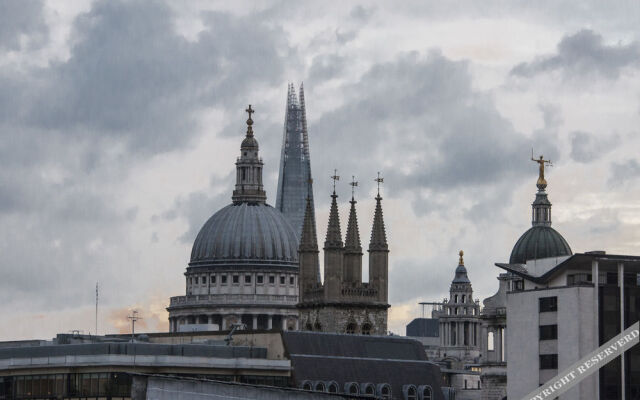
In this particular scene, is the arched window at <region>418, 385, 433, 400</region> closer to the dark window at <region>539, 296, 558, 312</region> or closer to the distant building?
the distant building

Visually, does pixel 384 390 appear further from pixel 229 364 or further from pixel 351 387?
pixel 229 364

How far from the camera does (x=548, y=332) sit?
5714 inches

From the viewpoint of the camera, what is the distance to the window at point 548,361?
143962mm

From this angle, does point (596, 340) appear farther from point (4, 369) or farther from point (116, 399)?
point (4, 369)

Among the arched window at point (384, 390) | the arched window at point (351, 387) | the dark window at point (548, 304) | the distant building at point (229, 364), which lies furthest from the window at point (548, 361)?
the arched window at point (384, 390)

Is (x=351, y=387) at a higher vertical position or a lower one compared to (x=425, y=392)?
higher

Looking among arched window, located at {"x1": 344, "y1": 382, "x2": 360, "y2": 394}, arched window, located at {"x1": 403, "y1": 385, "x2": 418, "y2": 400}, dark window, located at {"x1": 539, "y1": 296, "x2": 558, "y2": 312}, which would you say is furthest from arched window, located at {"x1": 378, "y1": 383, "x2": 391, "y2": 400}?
dark window, located at {"x1": 539, "y1": 296, "x2": 558, "y2": 312}

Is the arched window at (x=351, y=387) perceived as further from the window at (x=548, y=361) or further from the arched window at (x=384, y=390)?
the window at (x=548, y=361)

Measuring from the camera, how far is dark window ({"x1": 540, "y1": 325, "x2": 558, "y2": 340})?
144375 mm

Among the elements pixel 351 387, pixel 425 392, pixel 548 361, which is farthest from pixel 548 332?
pixel 425 392

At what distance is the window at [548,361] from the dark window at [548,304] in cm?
322

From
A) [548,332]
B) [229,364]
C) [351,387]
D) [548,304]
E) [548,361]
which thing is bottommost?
[351,387]

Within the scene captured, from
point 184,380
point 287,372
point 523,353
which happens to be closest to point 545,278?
point 523,353

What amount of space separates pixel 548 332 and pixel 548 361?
81.7 inches
